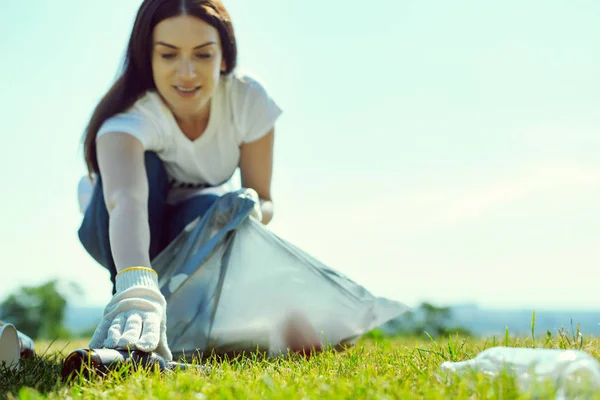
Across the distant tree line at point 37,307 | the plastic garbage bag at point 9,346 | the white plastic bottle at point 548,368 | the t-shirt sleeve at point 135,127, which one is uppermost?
the t-shirt sleeve at point 135,127

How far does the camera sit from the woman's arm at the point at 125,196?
7.94ft

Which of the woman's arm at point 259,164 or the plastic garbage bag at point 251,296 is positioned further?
the woman's arm at point 259,164

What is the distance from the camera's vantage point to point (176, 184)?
131 inches

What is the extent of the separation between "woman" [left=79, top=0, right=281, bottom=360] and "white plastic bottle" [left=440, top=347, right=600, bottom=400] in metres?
1.31

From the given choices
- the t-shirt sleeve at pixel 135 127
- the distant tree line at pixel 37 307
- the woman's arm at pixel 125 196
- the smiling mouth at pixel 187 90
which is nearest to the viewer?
the woman's arm at pixel 125 196

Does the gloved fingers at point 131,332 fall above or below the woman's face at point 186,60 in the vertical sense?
below

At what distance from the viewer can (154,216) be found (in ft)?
10.3

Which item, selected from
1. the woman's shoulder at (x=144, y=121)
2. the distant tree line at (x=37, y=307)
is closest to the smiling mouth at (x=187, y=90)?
the woman's shoulder at (x=144, y=121)

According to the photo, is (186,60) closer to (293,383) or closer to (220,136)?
(220,136)

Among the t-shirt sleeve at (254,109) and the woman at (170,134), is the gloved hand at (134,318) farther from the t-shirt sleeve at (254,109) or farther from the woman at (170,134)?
the t-shirt sleeve at (254,109)

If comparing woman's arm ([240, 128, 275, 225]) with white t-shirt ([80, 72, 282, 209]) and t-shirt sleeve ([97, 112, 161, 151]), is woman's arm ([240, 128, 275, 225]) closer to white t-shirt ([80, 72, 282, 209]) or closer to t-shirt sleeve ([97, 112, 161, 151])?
white t-shirt ([80, 72, 282, 209])

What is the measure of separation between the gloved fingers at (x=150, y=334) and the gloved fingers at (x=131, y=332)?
1 cm

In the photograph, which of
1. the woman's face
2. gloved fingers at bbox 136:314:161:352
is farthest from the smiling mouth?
gloved fingers at bbox 136:314:161:352

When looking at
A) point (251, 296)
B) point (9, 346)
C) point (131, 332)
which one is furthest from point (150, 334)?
point (251, 296)
